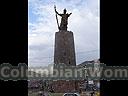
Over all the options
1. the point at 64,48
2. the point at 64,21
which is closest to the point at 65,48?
the point at 64,48

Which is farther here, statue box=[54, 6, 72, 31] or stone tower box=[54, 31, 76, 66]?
statue box=[54, 6, 72, 31]

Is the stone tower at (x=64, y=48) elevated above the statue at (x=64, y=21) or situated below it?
below

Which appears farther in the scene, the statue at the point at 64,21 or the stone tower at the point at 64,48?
the statue at the point at 64,21

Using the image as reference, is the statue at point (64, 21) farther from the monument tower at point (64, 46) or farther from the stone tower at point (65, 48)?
the stone tower at point (65, 48)

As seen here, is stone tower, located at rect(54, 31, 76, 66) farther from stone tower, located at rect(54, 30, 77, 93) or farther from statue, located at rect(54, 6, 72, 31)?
statue, located at rect(54, 6, 72, 31)

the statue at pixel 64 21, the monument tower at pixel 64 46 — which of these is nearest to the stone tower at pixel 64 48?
the monument tower at pixel 64 46

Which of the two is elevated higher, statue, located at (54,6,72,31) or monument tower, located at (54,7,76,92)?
statue, located at (54,6,72,31)

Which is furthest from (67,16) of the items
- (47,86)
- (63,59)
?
(47,86)

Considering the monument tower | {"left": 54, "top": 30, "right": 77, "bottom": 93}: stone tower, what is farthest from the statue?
{"left": 54, "top": 30, "right": 77, "bottom": 93}: stone tower

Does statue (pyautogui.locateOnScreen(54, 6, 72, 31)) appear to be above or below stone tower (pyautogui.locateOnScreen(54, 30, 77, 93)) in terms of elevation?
above
